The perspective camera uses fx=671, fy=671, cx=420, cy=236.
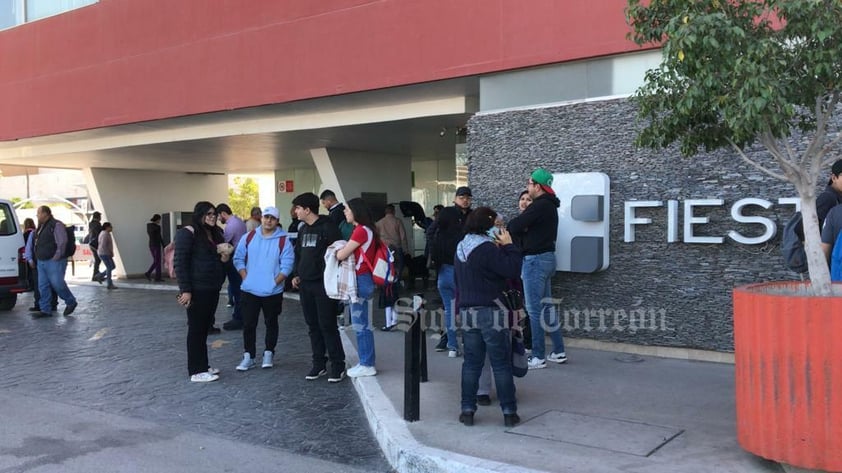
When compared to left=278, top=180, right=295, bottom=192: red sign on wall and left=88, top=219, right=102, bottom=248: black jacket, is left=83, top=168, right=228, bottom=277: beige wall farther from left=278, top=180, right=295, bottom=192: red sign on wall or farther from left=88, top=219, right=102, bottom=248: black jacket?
left=278, top=180, right=295, bottom=192: red sign on wall

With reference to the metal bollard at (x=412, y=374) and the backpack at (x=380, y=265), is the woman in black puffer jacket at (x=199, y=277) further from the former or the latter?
the metal bollard at (x=412, y=374)

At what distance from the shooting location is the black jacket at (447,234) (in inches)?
271

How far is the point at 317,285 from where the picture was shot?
639cm

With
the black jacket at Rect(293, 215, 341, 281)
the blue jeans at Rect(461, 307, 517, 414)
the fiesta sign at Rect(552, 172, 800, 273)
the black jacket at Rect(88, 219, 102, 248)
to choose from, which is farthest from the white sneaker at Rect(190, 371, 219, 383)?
the black jacket at Rect(88, 219, 102, 248)

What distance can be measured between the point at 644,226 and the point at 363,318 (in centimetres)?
302

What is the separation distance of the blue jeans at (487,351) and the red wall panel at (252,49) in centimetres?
373

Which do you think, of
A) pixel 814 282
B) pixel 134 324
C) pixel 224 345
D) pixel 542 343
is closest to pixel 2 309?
pixel 134 324

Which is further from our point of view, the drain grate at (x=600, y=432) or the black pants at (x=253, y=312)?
the black pants at (x=253, y=312)

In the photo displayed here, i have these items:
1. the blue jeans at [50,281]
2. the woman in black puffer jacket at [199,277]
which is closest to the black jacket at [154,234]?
the blue jeans at [50,281]

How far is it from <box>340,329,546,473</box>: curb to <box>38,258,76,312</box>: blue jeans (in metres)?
7.73

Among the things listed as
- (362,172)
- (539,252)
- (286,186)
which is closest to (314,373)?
(539,252)

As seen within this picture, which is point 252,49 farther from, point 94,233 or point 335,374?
point 94,233

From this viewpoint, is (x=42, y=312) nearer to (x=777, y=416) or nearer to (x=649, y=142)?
(x=649, y=142)

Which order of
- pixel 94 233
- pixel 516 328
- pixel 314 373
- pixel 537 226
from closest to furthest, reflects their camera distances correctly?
1. pixel 516 328
2. pixel 537 226
3. pixel 314 373
4. pixel 94 233
